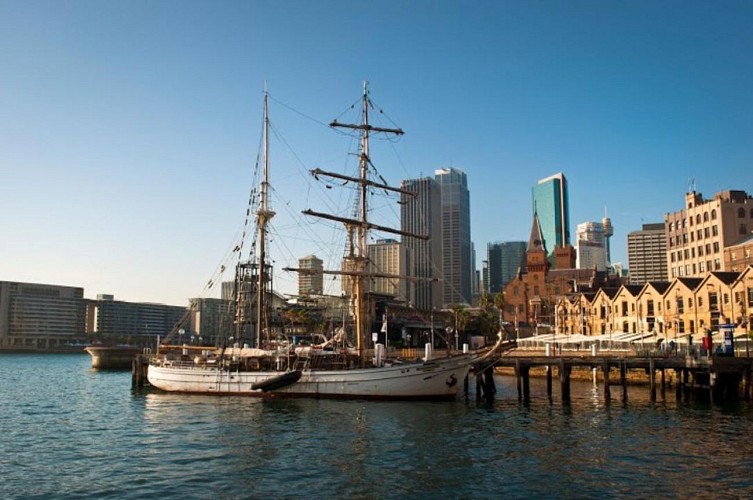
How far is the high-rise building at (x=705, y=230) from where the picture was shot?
108 meters

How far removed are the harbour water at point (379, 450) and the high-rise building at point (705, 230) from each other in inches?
2658

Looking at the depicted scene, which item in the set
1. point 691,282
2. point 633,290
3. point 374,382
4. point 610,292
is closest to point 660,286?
point 633,290

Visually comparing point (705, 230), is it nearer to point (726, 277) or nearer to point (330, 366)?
point (726, 277)

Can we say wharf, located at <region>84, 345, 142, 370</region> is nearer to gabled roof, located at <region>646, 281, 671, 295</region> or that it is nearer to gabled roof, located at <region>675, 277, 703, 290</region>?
gabled roof, located at <region>646, 281, 671, 295</region>

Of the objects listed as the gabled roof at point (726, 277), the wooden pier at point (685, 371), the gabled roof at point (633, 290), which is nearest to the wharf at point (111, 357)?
the wooden pier at point (685, 371)

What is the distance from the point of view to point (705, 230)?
11406 centimetres

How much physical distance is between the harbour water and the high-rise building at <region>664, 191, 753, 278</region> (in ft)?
222

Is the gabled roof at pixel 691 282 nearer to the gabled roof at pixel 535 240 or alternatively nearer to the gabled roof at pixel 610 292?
the gabled roof at pixel 610 292

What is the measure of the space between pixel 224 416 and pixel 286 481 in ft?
68.6

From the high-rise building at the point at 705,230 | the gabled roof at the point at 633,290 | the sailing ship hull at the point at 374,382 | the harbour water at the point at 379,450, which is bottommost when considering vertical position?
the harbour water at the point at 379,450

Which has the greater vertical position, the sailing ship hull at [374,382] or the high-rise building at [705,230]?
the high-rise building at [705,230]

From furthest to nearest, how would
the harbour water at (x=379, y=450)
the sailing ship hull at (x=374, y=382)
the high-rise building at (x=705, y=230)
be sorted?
the high-rise building at (x=705, y=230) → the sailing ship hull at (x=374, y=382) → the harbour water at (x=379, y=450)

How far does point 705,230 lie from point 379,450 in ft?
331

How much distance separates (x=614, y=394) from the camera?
59.7 m
